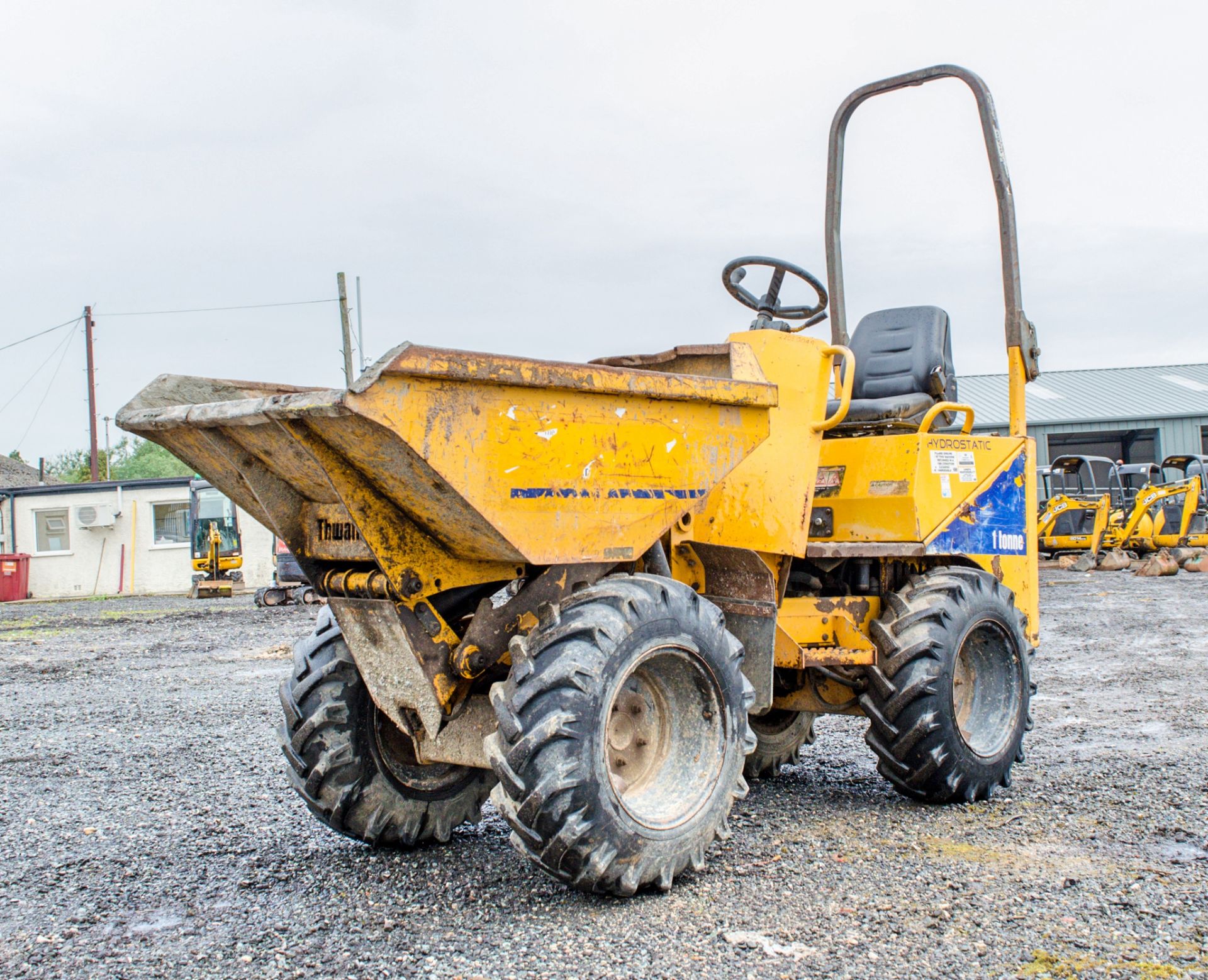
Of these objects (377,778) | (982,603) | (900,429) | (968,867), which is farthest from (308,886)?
(900,429)

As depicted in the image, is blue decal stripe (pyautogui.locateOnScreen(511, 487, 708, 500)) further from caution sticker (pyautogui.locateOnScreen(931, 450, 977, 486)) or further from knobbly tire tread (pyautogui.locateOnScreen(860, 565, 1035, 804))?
caution sticker (pyautogui.locateOnScreen(931, 450, 977, 486))

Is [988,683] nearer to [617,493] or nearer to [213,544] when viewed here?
[617,493]

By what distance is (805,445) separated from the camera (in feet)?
15.1

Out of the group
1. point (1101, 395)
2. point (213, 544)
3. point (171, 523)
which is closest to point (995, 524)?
point (213, 544)

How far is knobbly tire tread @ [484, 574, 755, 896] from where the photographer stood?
321 centimetres

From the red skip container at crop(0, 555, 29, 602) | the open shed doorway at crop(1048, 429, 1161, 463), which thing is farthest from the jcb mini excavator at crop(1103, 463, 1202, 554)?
the red skip container at crop(0, 555, 29, 602)

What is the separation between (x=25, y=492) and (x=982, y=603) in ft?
95.0

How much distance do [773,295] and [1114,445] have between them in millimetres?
37887

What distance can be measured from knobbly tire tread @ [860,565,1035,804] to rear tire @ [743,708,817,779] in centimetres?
70

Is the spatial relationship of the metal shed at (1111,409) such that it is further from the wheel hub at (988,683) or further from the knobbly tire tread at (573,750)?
the knobbly tire tread at (573,750)

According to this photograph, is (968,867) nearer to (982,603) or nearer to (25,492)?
(982,603)

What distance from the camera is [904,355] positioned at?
5.66 metres

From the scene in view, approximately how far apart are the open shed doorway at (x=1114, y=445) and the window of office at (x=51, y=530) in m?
27.1

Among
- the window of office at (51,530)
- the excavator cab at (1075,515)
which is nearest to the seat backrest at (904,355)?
the excavator cab at (1075,515)
